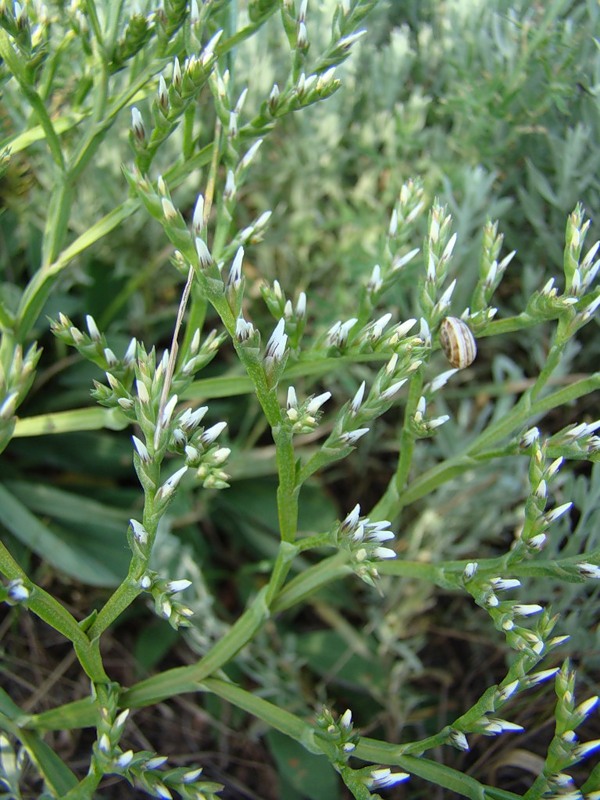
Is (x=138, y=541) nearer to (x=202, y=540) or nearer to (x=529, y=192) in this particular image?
(x=202, y=540)

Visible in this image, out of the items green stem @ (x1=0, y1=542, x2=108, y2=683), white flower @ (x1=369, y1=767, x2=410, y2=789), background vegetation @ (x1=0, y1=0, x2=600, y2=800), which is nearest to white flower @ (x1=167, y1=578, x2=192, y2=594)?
green stem @ (x1=0, y1=542, x2=108, y2=683)

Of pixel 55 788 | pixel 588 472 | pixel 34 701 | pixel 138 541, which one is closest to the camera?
pixel 138 541

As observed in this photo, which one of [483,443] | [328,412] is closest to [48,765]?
[483,443]

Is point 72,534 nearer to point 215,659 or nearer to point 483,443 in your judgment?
point 215,659

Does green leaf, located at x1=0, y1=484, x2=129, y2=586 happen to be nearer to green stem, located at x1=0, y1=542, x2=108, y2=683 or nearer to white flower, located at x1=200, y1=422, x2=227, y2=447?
green stem, located at x1=0, y1=542, x2=108, y2=683

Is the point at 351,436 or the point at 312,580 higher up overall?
the point at 351,436

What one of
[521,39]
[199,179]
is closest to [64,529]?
[199,179]

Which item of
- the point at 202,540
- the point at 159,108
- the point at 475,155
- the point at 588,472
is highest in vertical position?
the point at 159,108
